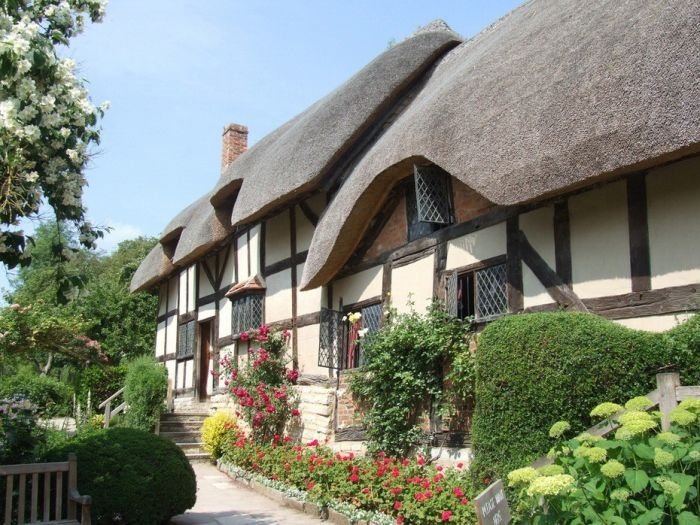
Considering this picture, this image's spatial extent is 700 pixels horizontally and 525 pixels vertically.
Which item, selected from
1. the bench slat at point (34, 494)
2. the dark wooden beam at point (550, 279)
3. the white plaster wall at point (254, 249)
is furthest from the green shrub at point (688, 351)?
the white plaster wall at point (254, 249)

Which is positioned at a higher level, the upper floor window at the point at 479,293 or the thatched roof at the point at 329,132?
the thatched roof at the point at 329,132

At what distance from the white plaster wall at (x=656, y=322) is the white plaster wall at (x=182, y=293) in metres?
13.3

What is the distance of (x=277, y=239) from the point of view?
13109 millimetres

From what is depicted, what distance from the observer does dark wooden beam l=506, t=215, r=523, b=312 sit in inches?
299

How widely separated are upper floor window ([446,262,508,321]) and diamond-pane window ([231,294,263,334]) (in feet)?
18.3

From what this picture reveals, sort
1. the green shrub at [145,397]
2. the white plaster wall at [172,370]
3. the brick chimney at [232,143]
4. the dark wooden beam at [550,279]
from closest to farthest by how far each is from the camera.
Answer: the dark wooden beam at [550,279]
the green shrub at [145,397]
the white plaster wall at [172,370]
the brick chimney at [232,143]

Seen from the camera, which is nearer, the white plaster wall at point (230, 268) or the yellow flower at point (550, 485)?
the yellow flower at point (550, 485)

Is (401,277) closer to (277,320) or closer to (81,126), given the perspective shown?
(277,320)

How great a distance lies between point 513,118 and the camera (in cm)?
720

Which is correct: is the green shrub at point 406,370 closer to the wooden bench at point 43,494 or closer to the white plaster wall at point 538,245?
the white plaster wall at point 538,245

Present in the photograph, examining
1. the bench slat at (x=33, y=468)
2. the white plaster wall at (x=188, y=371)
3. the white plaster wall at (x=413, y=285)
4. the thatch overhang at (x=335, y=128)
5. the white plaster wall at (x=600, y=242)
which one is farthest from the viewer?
the white plaster wall at (x=188, y=371)

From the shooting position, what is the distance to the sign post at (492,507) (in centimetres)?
324

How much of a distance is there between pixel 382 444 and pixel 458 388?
4.80 feet

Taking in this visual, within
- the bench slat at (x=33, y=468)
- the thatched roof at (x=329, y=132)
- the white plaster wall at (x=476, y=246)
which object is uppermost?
the thatched roof at (x=329, y=132)
